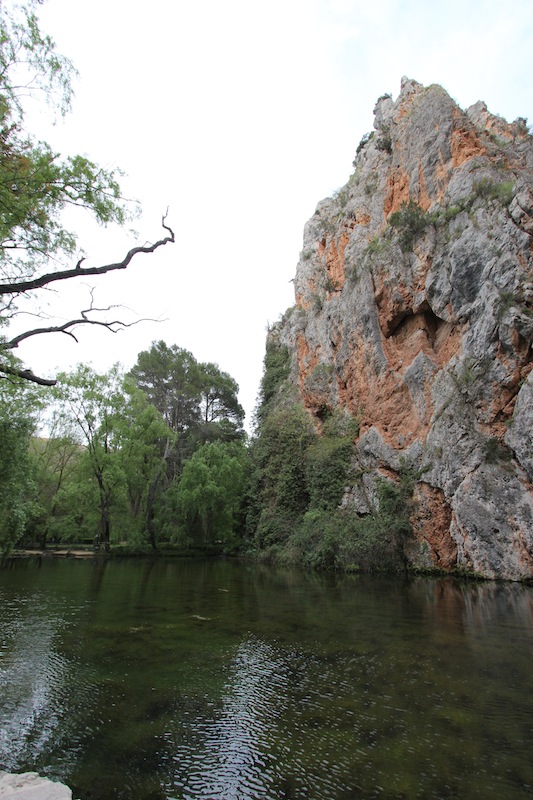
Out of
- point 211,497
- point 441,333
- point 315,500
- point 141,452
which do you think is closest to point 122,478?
point 141,452

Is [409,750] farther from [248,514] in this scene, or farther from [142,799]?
[248,514]

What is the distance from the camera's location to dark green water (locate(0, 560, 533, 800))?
157 inches

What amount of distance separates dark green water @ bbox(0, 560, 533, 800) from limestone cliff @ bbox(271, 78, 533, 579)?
8213 millimetres

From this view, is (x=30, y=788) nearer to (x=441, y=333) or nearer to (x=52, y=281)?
(x=52, y=281)

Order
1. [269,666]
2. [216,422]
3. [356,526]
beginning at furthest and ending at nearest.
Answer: [216,422], [356,526], [269,666]

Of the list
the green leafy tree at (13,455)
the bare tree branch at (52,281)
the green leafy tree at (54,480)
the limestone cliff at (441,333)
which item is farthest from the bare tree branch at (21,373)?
the green leafy tree at (54,480)

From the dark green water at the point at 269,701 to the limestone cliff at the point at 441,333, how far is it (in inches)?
323

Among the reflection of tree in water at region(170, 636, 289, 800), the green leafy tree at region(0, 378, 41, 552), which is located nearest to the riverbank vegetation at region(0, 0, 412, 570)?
the green leafy tree at region(0, 378, 41, 552)

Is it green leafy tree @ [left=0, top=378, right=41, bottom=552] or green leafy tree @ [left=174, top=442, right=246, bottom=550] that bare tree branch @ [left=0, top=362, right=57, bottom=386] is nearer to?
green leafy tree @ [left=0, top=378, right=41, bottom=552]

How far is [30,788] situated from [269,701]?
3.29m

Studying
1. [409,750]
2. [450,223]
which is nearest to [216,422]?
[450,223]

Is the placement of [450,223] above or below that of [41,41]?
above

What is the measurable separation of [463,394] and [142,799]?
20.0m

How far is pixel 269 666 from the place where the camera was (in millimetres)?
7129
